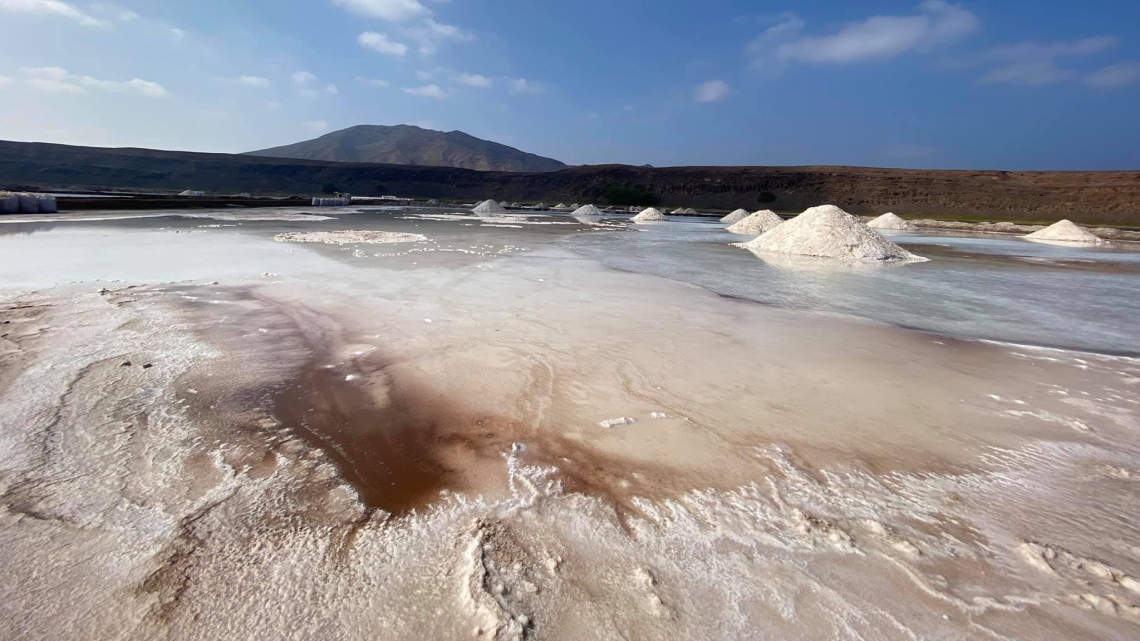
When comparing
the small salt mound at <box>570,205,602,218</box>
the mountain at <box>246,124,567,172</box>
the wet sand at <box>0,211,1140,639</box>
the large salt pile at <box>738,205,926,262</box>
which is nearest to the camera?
the wet sand at <box>0,211,1140,639</box>

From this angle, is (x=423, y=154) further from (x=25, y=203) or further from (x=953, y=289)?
(x=953, y=289)

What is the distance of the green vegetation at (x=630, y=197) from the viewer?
58969 mm

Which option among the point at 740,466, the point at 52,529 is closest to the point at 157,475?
the point at 52,529

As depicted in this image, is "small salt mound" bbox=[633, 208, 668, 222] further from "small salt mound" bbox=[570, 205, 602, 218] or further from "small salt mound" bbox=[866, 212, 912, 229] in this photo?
"small salt mound" bbox=[866, 212, 912, 229]

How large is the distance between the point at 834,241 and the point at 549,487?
14253mm

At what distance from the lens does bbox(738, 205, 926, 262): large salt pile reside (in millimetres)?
13605

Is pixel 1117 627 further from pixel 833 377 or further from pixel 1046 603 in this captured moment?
pixel 833 377

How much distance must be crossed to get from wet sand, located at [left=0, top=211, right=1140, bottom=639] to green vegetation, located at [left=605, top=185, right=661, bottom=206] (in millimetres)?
56286

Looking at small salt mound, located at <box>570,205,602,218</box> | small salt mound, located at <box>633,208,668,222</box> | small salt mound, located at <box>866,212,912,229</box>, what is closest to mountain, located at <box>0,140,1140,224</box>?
small salt mound, located at <box>866,212,912,229</box>

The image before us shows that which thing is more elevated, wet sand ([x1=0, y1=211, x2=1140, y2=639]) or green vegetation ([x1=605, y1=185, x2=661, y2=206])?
green vegetation ([x1=605, y1=185, x2=661, y2=206])

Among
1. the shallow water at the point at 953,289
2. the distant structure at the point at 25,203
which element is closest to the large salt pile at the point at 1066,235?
the shallow water at the point at 953,289

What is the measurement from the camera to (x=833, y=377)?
392 centimetres

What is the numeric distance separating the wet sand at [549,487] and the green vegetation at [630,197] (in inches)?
2216

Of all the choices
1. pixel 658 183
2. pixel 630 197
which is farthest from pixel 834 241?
pixel 658 183
